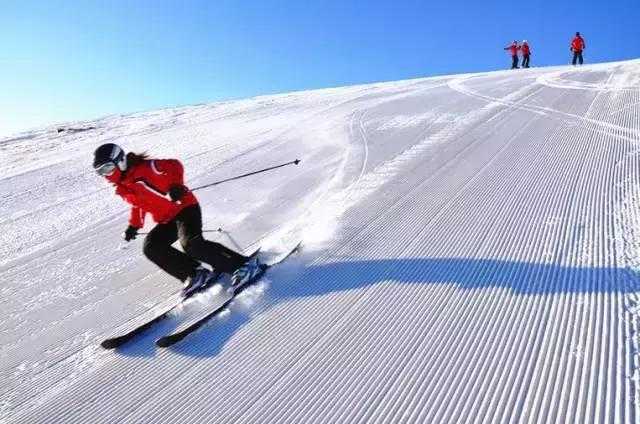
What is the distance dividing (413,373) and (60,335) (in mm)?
2644

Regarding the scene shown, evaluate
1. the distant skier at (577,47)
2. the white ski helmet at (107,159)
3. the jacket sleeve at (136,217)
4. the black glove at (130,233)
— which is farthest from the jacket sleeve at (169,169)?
the distant skier at (577,47)

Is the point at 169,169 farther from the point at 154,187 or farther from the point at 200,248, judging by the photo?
the point at 200,248

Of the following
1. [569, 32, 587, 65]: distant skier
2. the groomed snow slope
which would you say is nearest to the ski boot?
the groomed snow slope

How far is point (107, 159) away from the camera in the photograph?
430cm

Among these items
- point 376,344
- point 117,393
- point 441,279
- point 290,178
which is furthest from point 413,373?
point 290,178

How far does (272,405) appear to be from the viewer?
9.30ft

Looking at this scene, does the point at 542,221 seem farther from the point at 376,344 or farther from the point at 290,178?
the point at 290,178

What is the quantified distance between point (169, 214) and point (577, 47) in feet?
76.1

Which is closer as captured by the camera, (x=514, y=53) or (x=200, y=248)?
(x=200, y=248)

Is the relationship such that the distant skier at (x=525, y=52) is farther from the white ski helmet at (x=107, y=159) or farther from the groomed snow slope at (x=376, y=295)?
the white ski helmet at (x=107, y=159)

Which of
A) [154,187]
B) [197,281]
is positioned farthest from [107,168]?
[197,281]

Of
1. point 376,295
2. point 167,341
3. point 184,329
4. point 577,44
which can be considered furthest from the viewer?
point 577,44

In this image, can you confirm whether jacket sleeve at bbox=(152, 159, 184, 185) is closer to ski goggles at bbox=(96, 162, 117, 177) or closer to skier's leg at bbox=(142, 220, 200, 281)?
ski goggles at bbox=(96, 162, 117, 177)

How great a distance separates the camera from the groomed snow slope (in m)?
2.79
